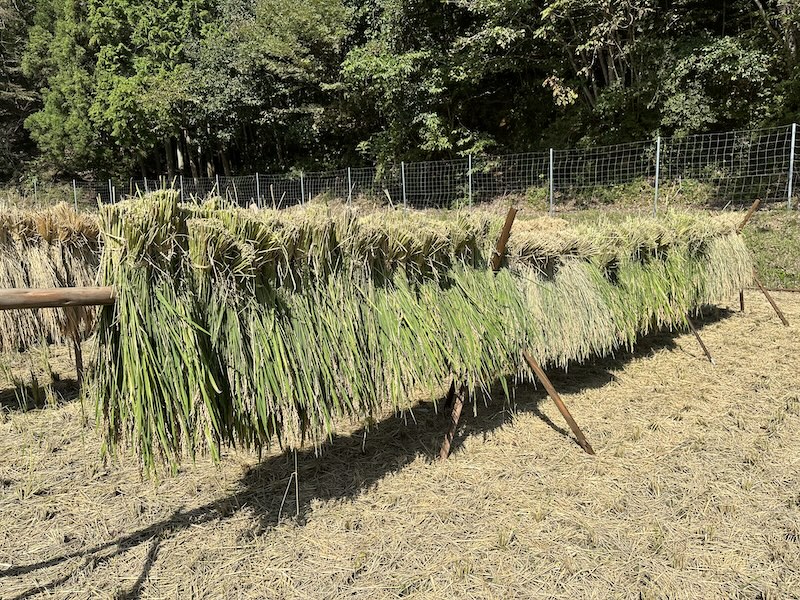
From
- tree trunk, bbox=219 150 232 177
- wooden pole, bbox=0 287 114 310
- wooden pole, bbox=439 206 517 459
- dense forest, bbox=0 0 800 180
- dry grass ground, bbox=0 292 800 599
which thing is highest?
dense forest, bbox=0 0 800 180

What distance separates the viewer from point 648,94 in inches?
488

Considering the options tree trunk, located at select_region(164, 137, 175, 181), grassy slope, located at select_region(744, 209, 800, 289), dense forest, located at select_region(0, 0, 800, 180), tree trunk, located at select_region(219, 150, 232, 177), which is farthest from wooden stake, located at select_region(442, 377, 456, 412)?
tree trunk, located at select_region(219, 150, 232, 177)

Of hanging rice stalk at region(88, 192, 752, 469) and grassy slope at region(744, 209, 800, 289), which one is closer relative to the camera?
hanging rice stalk at region(88, 192, 752, 469)

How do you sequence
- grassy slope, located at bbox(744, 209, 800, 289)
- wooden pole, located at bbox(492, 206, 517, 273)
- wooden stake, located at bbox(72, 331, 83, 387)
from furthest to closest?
grassy slope, located at bbox(744, 209, 800, 289), wooden stake, located at bbox(72, 331, 83, 387), wooden pole, located at bbox(492, 206, 517, 273)

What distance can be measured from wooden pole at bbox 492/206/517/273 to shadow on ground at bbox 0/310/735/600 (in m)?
1.10

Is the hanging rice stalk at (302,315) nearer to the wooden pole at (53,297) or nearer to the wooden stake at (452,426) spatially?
the wooden pole at (53,297)

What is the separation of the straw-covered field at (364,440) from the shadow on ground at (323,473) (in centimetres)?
2

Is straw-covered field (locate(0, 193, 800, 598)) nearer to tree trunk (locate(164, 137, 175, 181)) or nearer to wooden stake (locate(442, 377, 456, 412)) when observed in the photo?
wooden stake (locate(442, 377, 456, 412))

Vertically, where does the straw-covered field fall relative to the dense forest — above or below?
below

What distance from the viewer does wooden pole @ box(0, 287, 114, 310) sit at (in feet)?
6.10

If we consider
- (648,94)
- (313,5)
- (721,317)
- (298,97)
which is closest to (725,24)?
(648,94)

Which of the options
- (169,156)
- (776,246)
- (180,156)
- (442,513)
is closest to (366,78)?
(169,156)

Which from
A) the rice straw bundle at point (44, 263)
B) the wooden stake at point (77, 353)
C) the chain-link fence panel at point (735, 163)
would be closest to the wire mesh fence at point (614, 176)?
the chain-link fence panel at point (735, 163)

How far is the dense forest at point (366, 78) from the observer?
456 inches
